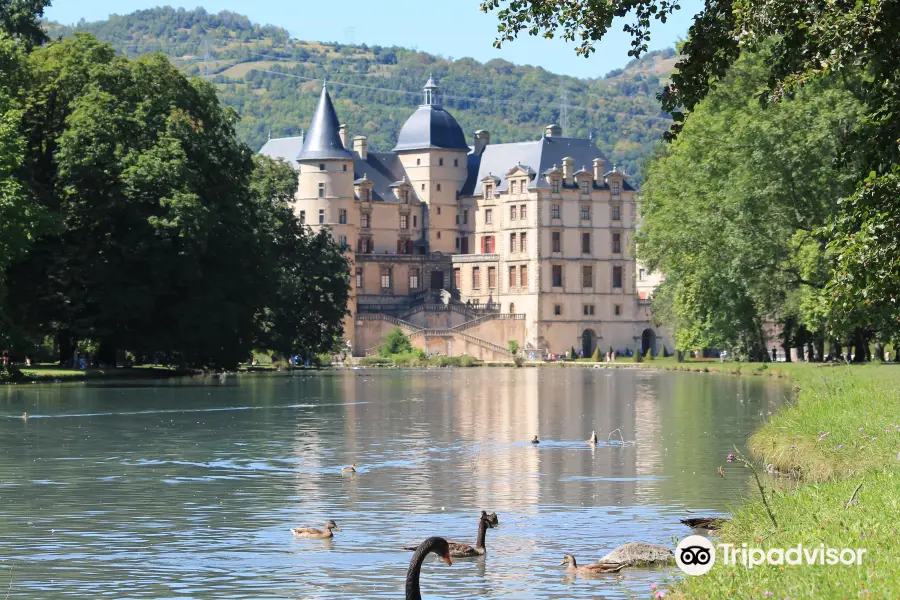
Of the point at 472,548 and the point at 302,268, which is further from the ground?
the point at 302,268

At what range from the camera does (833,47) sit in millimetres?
18484

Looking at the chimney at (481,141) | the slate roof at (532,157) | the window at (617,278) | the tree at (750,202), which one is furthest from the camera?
the chimney at (481,141)

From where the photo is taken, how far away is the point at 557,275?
138125mm

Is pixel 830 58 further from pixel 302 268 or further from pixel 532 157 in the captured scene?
pixel 532 157

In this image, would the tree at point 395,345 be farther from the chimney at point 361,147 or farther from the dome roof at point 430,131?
the chimney at point 361,147

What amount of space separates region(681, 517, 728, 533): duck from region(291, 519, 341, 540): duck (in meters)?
4.20

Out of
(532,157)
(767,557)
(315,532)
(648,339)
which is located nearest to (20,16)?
(315,532)

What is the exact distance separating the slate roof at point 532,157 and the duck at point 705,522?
11738cm

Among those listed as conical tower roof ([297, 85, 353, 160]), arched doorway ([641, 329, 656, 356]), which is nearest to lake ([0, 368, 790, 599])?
conical tower roof ([297, 85, 353, 160])

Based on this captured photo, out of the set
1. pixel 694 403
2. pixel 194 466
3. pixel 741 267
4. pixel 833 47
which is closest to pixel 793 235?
pixel 741 267

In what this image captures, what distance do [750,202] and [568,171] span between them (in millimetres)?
81257

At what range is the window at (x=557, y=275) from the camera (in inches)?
5433

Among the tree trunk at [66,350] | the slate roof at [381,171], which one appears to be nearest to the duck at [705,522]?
the tree trunk at [66,350]

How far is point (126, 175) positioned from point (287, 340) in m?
22.7
